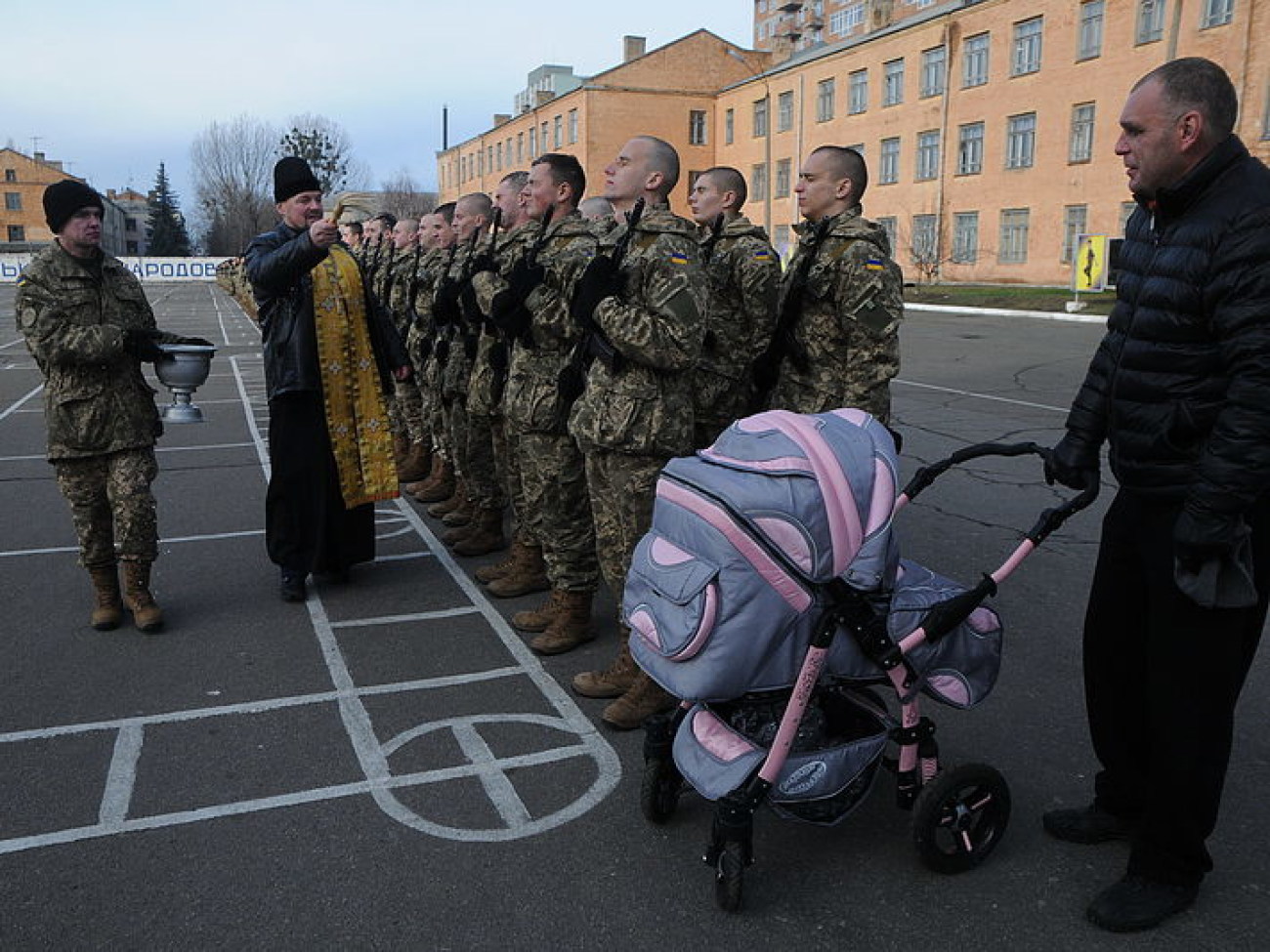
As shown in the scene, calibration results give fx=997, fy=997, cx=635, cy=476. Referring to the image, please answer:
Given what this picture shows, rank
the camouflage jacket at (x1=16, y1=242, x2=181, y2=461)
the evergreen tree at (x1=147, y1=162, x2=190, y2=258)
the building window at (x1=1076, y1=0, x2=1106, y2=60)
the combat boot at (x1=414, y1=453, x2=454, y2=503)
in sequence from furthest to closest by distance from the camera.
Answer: the evergreen tree at (x1=147, y1=162, x2=190, y2=258) → the building window at (x1=1076, y1=0, x2=1106, y2=60) → the combat boot at (x1=414, y1=453, x2=454, y2=503) → the camouflage jacket at (x1=16, y1=242, x2=181, y2=461)

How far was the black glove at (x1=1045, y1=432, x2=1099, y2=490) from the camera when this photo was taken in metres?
3.10

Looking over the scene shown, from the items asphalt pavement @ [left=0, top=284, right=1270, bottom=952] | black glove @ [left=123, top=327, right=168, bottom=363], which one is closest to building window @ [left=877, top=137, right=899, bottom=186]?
asphalt pavement @ [left=0, top=284, right=1270, bottom=952]

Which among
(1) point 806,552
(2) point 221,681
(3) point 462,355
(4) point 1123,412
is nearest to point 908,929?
(1) point 806,552

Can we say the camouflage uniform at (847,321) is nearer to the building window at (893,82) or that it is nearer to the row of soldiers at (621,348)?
the row of soldiers at (621,348)

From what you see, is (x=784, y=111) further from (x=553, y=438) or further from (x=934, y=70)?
(x=553, y=438)

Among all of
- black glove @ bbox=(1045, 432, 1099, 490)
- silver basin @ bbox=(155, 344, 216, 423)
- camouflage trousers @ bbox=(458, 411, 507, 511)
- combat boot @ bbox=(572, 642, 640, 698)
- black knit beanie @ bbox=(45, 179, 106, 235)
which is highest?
black knit beanie @ bbox=(45, 179, 106, 235)

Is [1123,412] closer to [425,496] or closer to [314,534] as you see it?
[314,534]

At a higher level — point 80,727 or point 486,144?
point 486,144

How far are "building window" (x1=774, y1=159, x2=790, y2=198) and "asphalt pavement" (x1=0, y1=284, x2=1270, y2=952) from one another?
148 feet

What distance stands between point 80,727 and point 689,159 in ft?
179

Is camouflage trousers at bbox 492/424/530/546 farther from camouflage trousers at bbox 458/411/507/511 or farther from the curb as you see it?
the curb

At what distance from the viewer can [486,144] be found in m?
74.6

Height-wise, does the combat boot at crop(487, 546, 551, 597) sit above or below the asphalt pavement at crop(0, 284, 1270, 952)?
above

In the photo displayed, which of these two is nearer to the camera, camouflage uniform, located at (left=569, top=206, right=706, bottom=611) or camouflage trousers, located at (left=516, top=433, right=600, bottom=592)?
camouflage uniform, located at (left=569, top=206, right=706, bottom=611)
